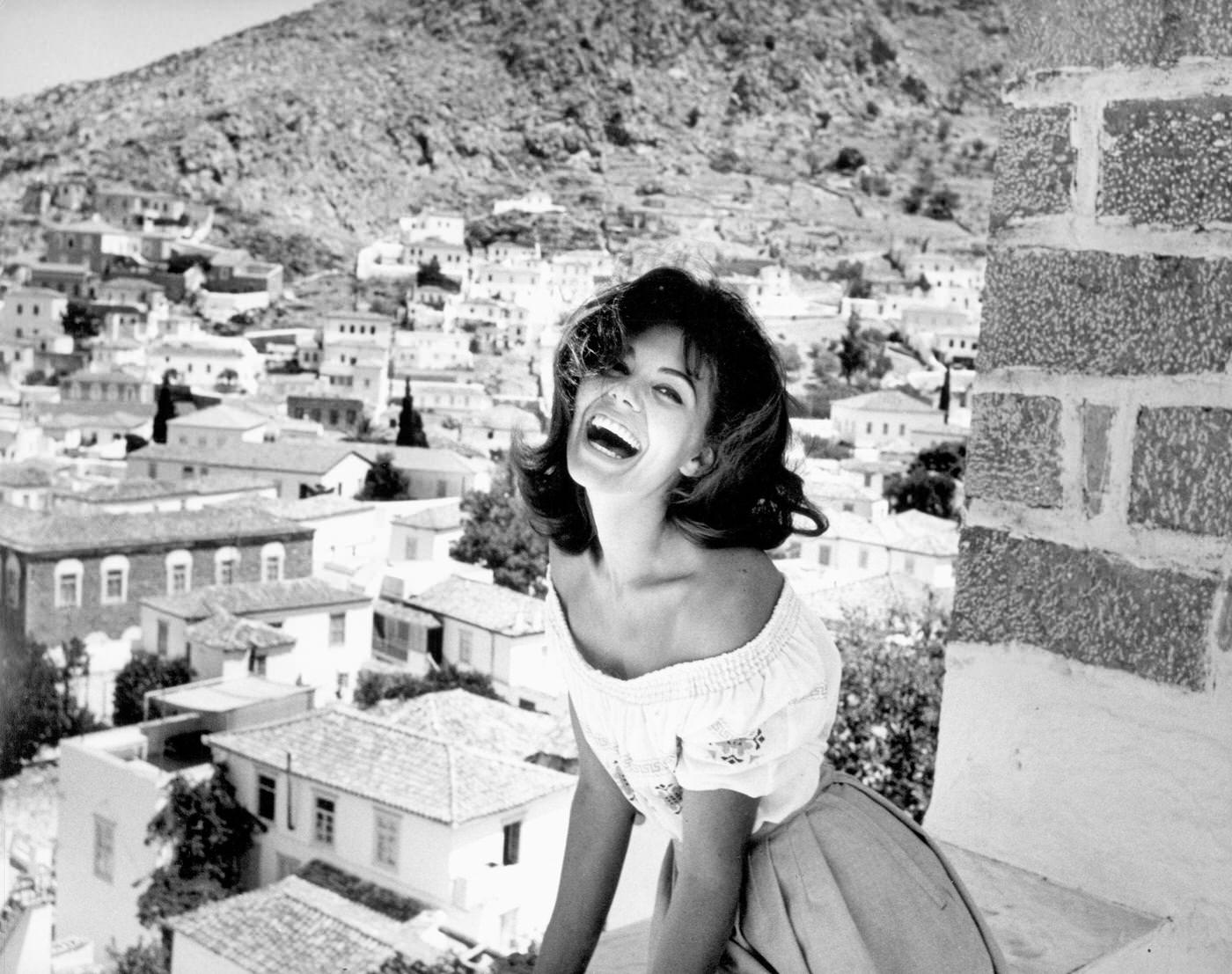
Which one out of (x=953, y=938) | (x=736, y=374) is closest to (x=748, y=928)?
(x=953, y=938)

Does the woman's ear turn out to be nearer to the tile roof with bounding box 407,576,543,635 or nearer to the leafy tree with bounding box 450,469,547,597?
the tile roof with bounding box 407,576,543,635

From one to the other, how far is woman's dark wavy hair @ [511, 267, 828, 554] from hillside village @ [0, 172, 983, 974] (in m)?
0.05

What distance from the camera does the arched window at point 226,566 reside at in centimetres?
1498

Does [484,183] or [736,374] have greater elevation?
[484,183]

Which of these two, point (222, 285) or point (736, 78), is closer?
point (222, 285)

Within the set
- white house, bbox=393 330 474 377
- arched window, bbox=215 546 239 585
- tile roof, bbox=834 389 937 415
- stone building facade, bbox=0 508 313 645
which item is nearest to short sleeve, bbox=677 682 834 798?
stone building facade, bbox=0 508 313 645

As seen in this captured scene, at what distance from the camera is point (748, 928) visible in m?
0.73

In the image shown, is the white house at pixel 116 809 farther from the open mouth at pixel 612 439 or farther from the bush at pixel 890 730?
the open mouth at pixel 612 439

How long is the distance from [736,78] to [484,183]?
35.7ft

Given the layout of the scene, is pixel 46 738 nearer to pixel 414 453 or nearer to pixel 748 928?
pixel 414 453

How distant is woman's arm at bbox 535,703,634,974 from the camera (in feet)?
2.61

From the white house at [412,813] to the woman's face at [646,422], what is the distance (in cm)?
717

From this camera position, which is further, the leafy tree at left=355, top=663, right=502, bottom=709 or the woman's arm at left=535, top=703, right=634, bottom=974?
the leafy tree at left=355, top=663, right=502, bottom=709

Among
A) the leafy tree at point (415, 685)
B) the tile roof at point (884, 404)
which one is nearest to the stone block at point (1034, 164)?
the leafy tree at point (415, 685)
